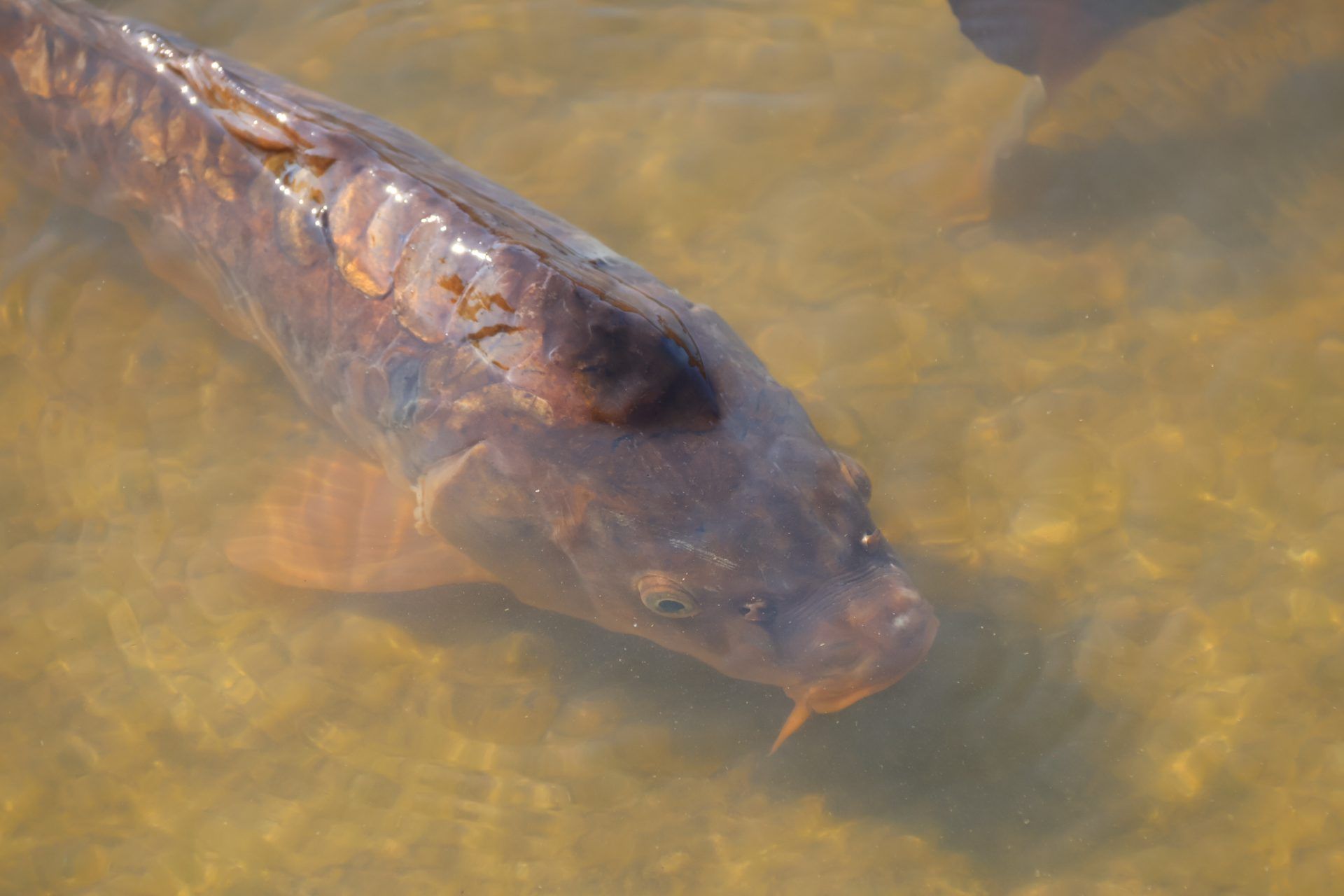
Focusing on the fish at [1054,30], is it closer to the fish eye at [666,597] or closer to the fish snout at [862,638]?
the fish snout at [862,638]

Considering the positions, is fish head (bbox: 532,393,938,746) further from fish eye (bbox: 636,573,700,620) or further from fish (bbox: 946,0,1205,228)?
fish (bbox: 946,0,1205,228)

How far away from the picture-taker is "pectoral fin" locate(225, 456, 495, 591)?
452 cm

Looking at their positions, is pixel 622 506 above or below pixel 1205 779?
above

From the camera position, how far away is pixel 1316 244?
5.62 meters

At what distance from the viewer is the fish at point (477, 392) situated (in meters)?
3.64

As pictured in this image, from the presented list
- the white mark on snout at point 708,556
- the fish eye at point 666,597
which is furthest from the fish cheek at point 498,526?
the white mark on snout at point 708,556

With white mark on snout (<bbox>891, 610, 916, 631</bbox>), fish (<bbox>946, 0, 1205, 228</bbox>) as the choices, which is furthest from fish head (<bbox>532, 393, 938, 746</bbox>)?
fish (<bbox>946, 0, 1205, 228</bbox>)

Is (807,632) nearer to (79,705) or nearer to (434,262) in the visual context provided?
(434,262)

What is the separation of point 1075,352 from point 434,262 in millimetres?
3217

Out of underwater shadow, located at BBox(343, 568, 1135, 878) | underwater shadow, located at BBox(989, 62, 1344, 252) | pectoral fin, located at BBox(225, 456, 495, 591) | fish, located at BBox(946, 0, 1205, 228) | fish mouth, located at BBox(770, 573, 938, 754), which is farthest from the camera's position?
fish, located at BBox(946, 0, 1205, 228)

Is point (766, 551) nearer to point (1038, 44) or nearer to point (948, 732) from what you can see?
point (948, 732)

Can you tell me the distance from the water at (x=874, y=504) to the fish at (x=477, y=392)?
0.46 m

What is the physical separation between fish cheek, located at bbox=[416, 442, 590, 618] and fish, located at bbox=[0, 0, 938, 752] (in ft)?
0.04

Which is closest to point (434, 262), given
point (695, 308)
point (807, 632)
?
point (695, 308)
